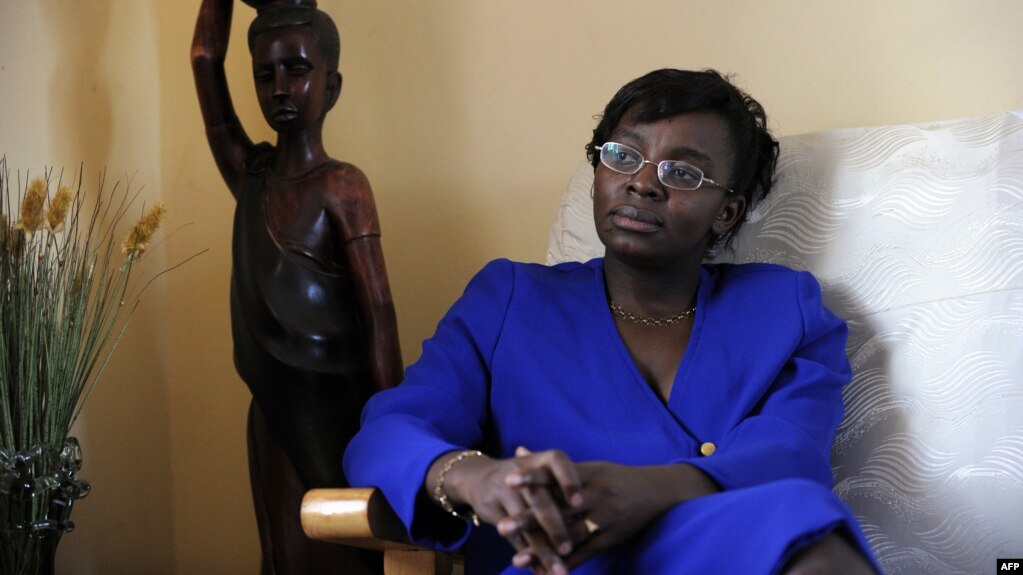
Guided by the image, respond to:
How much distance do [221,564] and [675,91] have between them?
1.64 meters

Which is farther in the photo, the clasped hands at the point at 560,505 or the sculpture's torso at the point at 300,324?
the sculpture's torso at the point at 300,324

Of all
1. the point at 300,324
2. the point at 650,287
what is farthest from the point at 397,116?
the point at 650,287

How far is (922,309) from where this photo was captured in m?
1.66

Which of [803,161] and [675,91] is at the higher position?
[675,91]

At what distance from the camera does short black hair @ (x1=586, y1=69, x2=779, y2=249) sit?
5.42 feet

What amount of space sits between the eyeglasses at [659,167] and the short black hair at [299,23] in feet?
1.89

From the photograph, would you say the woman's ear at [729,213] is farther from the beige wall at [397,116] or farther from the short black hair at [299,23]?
the short black hair at [299,23]

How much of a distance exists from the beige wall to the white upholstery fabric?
37 cm

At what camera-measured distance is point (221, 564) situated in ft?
8.35

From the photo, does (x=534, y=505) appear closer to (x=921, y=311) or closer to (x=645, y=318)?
(x=645, y=318)

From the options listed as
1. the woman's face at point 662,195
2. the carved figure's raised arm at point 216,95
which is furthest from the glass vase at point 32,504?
the woman's face at point 662,195

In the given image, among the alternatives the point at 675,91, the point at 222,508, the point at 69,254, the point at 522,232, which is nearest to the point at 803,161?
the point at 675,91

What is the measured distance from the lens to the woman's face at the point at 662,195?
1604mm

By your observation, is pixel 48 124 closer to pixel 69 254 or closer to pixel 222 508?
pixel 69 254
